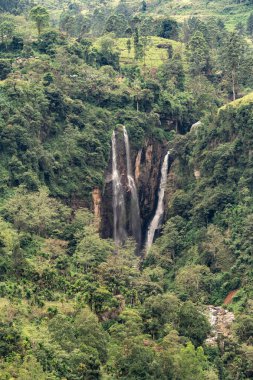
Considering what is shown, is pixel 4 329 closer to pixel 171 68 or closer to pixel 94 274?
pixel 94 274

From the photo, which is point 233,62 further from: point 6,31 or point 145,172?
point 6,31

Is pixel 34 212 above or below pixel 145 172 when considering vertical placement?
above

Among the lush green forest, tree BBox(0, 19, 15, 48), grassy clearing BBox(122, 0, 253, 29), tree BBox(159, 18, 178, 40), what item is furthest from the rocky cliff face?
grassy clearing BBox(122, 0, 253, 29)

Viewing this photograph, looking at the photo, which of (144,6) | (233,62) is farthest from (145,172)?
(144,6)

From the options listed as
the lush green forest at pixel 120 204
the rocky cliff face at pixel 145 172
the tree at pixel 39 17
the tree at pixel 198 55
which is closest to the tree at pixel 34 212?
the lush green forest at pixel 120 204

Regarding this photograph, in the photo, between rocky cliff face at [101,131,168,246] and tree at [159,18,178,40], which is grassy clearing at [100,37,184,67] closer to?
tree at [159,18,178,40]

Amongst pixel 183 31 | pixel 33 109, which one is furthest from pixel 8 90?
pixel 183 31

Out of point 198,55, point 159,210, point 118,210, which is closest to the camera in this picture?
point 118,210

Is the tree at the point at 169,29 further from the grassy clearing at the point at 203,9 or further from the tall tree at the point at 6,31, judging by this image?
the tall tree at the point at 6,31
